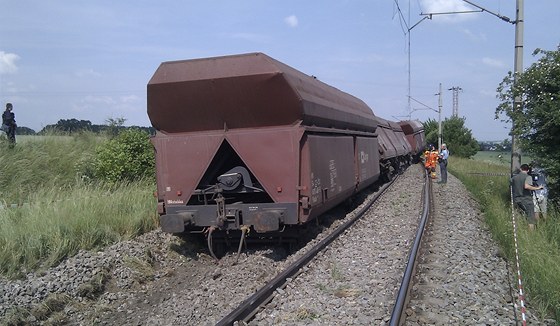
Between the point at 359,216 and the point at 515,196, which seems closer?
the point at 515,196

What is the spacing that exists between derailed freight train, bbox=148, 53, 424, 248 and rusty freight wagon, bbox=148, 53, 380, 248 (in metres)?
0.02

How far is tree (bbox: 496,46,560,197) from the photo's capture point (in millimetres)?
10625

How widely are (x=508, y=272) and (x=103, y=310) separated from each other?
575 cm

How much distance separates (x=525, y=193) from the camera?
32.8 ft

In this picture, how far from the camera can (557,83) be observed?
35.0 ft

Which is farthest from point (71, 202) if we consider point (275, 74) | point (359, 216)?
point (359, 216)

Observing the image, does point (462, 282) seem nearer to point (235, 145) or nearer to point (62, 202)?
point (235, 145)

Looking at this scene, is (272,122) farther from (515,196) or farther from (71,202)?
(515,196)

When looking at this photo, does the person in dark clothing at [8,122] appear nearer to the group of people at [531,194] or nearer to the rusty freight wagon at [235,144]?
the rusty freight wagon at [235,144]

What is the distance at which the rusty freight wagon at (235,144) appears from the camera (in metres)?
7.53

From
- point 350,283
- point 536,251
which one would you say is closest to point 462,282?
point 350,283

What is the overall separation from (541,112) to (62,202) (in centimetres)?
1054

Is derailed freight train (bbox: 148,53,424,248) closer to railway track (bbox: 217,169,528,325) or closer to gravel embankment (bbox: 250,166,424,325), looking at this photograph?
gravel embankment (bbox: 250,166,424,325)

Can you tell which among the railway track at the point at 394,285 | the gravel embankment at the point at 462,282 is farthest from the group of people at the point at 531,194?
the railway track at the point at 394,285
